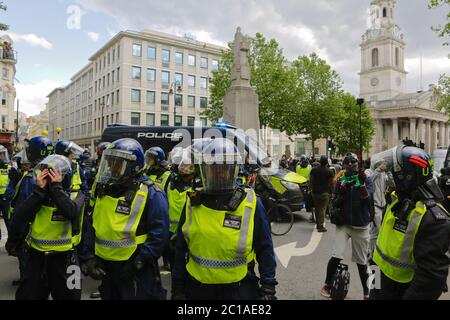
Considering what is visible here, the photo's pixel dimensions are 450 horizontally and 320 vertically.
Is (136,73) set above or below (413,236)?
above

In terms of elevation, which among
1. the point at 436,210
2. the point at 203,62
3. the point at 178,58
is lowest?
the point at 436,210

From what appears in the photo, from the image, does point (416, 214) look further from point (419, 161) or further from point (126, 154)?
point (126, 154)

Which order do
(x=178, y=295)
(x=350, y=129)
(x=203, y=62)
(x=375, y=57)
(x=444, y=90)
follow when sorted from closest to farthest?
(x=178, y=295) → (x=444, y=90) → (x=350, y=129) → (x=203, y=62) → (x=375, y=57)

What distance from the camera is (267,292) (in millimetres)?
2242

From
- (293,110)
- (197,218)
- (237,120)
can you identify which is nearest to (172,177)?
(197,218)

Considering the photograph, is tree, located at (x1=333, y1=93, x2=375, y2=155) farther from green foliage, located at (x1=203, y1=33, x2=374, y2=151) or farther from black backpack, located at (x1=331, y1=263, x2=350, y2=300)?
black backpack, located at (x1=331, y1=263, x2=350, y2=300)

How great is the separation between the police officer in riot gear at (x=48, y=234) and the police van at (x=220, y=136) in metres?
5.84

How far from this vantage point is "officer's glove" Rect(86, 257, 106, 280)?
2.69 meters

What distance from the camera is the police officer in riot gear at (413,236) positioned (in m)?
2.08

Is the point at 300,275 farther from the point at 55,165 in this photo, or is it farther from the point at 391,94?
the point at 391,94

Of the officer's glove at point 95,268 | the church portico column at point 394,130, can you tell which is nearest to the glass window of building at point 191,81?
the church portico column at point 394,130

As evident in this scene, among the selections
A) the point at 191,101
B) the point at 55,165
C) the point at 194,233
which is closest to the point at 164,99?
the point at 191,101

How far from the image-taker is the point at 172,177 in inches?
211

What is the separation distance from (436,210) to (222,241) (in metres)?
1.34
